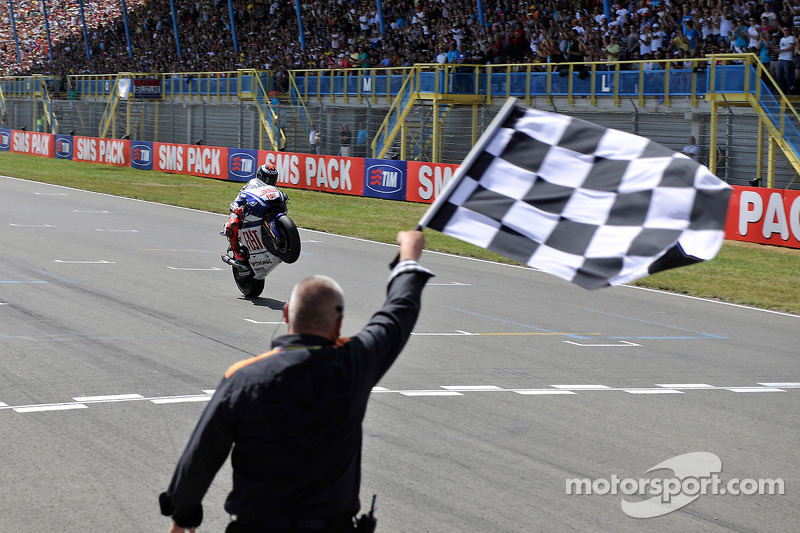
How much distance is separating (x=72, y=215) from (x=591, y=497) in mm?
19501

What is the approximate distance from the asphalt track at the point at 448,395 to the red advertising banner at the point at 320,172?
49.4 ft

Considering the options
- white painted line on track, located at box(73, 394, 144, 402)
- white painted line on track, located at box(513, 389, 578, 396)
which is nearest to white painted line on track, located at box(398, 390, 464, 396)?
white painted line on track, located at box(513, 389, 578, 396)

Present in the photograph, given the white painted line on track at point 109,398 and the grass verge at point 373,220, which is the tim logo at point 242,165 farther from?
the white painted line on track at point 109,398

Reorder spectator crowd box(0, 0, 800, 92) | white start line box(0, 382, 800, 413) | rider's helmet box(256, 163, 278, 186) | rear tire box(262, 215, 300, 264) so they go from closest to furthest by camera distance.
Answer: white start line box(0, 382, 800, 413) → rear tire box(262, 215, 300, 264) → rider's helmet box(256, 163, 278, 186) → spectator crowd box(0, 0, 800, 92)

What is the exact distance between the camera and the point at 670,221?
12.3 ft

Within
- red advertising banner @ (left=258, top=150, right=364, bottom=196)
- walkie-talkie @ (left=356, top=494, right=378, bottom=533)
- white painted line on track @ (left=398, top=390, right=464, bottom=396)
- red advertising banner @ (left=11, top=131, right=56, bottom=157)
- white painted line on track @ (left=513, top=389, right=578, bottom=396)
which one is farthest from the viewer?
red advertising banner @ (left=11, top=131, right=56, bottom=157)

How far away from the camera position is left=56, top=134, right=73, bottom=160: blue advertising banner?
45.5 metres

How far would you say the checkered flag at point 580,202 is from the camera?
3.68 metres

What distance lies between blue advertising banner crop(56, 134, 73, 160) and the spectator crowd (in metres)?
8.45

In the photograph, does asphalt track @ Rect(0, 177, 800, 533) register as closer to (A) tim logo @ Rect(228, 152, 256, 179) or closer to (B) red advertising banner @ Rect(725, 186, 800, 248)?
(B) red advertising banner @ Rect(725, 186, 800, 248)

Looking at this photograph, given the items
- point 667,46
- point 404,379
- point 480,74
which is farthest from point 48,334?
point 480,74

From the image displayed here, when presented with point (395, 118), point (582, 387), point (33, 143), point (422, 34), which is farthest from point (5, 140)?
point (582, 387)

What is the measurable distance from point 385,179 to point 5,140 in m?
29.4

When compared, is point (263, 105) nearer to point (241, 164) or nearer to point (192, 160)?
point (192, 160)
